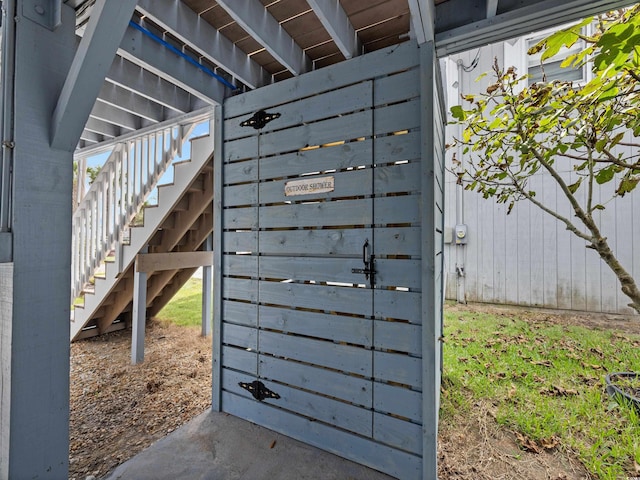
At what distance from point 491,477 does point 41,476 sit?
224 centimetres

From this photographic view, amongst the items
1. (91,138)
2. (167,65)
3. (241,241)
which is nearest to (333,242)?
(241,241)

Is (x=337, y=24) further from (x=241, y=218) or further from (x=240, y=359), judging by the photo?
(x=240, y=359)

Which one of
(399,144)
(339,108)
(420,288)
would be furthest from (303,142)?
(420,288)

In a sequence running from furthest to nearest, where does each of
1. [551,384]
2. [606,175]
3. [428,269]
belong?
1. [551,384]
2. [428,269]
3. [606,175]

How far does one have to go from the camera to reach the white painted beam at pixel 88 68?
121cm

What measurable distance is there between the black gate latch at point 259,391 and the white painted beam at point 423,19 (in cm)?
237

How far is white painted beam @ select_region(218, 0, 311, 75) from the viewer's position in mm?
1654

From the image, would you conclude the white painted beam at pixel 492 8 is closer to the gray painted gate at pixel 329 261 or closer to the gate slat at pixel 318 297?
the gray painted gate at pixel 329 261

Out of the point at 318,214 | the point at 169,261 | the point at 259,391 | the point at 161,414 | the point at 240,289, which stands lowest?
the point at 161,414

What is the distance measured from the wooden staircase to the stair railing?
0.17 meters

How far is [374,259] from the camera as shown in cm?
183

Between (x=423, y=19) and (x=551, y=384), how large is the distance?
294 centimetres

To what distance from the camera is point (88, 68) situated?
127 centimetres

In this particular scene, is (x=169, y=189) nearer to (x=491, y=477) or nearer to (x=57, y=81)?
(x=57, y=81)
